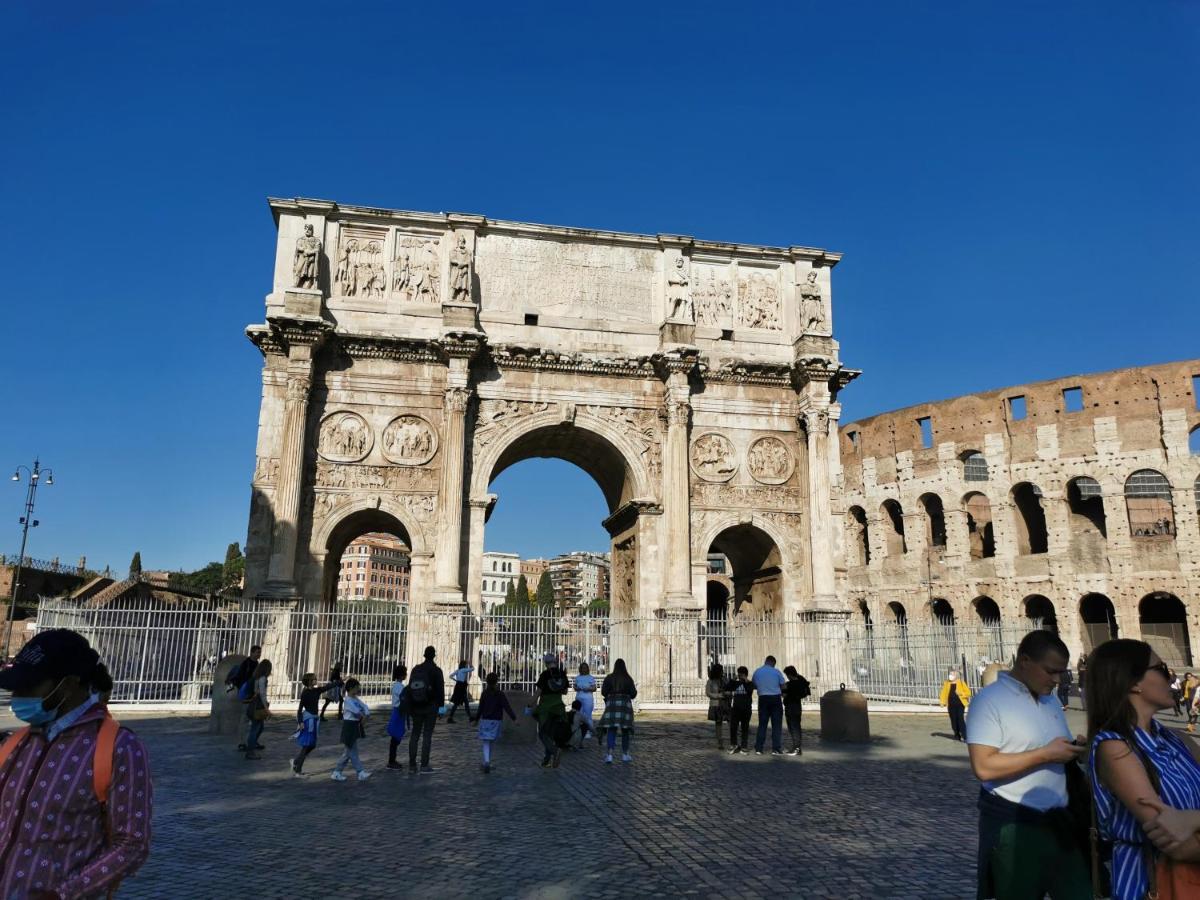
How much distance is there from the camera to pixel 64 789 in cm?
235

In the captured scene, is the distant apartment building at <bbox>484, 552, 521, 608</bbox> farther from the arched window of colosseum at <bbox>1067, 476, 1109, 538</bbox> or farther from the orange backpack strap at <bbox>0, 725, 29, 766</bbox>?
the orange backpack strap at <bbox>0, 725, 29, 766</bbox>

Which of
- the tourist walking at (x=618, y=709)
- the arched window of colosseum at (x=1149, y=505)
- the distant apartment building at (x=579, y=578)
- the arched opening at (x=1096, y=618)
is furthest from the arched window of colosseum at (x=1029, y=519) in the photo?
the distant apartment building at (x=579, y=578)

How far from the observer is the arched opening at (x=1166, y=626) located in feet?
98.7

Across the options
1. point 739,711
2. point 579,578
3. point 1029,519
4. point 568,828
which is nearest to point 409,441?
point 739,711

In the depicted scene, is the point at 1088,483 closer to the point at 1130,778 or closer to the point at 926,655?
the point at 926,655

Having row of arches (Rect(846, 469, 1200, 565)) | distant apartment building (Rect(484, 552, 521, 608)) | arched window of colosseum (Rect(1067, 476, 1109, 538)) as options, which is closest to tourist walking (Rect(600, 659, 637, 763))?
row of arches (Rect(846, 469, 1200, 565))

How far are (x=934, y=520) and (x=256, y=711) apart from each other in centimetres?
3505

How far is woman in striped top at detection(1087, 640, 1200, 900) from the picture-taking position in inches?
96.9

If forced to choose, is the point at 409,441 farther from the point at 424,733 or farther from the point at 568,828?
the point at 568,828

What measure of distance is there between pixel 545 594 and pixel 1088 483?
51.3m

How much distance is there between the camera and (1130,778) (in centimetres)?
252

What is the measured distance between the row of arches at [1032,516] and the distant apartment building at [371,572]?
65503 mm

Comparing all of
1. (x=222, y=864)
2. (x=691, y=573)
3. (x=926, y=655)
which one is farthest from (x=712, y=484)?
(x=222, y=864)

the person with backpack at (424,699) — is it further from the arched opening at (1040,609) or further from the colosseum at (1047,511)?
the arched opening at (1040,609)
